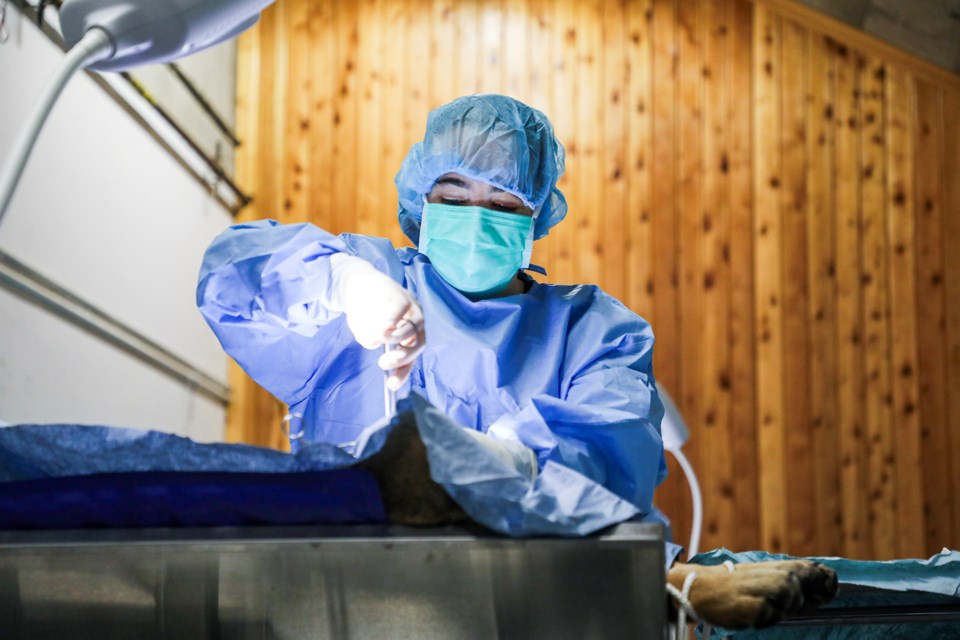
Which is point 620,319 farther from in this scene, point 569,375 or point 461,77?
point 461,77

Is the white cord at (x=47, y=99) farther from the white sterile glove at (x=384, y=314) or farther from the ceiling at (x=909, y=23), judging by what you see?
the ceiling at (x=909, y=23)

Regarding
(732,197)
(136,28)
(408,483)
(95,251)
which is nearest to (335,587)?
(408,483)

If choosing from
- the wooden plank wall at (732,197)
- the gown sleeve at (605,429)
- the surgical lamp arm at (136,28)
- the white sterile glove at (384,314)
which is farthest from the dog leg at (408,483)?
the wooden plank wall at (732,197)

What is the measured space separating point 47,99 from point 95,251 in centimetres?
165

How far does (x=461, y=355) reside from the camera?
67.2 inches

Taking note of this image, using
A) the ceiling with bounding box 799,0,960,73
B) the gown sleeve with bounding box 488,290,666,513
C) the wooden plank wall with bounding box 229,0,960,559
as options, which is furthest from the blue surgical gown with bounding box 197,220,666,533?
the ceiling with bounding box 799,0,960,73

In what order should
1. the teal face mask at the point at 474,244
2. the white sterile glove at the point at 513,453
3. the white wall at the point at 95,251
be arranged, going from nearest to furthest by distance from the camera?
the white sterile glove at the point at 513,453, the teal face mask at the point at 474,244, the white wall at the point at 95,251

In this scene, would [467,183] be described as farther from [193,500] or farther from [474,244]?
[193,500]

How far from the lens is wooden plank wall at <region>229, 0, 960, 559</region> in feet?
14.1

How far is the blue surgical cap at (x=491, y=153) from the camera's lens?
5.92 feet

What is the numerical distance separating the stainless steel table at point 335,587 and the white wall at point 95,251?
1503mm

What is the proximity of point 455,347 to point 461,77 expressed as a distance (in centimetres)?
284

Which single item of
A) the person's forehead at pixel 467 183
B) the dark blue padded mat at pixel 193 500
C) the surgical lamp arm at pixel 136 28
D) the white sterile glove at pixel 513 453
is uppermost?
the surgical lamp arm at pixel 136 28

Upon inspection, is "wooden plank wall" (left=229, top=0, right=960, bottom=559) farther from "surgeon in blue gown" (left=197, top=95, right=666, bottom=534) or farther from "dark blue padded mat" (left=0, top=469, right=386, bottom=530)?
"dark blue padded mat" (left=0, top=469, right=386, bottom=530)
